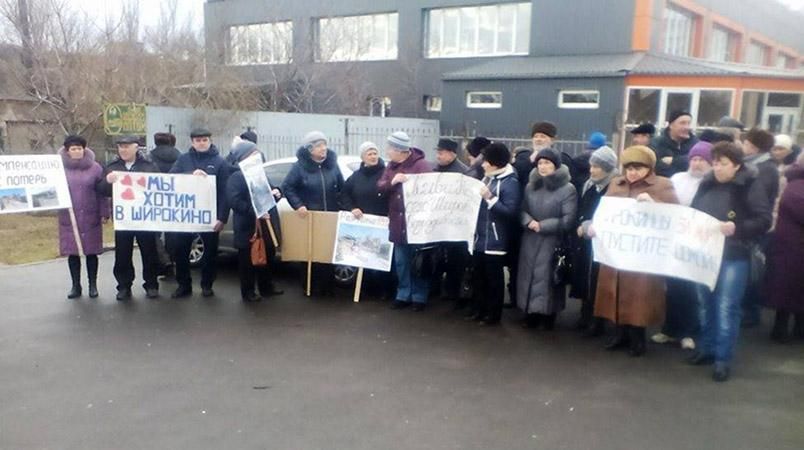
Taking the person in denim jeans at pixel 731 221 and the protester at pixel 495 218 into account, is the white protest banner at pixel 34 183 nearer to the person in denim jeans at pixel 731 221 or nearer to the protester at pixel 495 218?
the protester at pixel 495 218

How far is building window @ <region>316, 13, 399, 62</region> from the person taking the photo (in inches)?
1206

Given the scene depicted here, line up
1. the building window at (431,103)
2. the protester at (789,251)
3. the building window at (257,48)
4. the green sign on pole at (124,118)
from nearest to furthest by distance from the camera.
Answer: the protester at (789,251)
the green sign on pole at (124,118)
the building window at (257,48)
the building window at (431,103)

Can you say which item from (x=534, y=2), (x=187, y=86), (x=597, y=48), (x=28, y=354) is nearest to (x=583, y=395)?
(x=28, y=354)

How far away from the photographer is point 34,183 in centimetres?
718

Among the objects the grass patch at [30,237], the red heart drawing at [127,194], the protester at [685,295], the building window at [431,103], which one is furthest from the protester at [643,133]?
the building window at [431,103]

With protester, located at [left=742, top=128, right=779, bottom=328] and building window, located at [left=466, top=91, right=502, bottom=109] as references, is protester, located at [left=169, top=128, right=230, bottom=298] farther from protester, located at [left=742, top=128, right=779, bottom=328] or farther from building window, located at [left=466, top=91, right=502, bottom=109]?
building window, located at [left=466, top=91, right=502, bottom=109]

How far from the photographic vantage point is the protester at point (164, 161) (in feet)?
28.0

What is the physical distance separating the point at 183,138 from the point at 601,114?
13.7 m

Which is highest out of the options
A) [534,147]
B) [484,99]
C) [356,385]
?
[484,99]

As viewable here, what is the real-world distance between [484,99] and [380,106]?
305 inches

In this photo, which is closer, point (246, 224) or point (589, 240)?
point (589, 240)

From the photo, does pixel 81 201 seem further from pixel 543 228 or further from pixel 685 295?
pixel 685 295

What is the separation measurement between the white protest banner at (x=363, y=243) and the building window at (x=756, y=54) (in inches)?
1537

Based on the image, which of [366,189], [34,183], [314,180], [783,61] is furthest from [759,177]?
[783,61]
